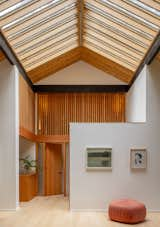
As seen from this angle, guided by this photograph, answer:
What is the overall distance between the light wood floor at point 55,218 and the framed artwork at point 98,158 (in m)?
1.26

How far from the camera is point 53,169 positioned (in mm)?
16734

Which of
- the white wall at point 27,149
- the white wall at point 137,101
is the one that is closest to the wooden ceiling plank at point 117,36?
the white wall at point 137,101

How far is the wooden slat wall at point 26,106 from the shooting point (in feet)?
43.3

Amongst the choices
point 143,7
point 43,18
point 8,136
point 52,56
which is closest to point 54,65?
point 52,56

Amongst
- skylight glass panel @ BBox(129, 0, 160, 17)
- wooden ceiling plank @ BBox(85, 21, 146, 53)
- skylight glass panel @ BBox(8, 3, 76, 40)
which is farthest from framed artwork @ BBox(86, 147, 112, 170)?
skylight glass panel @ BBox(129, 0, 160, 17)

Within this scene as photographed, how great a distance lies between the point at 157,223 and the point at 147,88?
3.75 metres

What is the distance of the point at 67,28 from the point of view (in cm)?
1223

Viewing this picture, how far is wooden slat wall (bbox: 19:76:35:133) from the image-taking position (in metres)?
13.2

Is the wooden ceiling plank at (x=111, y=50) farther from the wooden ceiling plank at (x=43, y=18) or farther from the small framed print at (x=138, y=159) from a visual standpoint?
the small framed print at (x=138, y=159)

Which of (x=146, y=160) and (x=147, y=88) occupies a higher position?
(x=147, y=88)

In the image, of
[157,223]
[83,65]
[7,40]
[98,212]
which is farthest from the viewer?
[83,65]

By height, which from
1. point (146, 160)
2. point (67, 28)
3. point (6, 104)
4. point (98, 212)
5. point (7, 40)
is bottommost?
point (98, 212)

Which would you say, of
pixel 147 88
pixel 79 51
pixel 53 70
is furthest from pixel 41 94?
pixel 147 88

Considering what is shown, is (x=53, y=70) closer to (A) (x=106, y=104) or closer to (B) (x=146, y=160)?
(A) (x=106, y=104)
